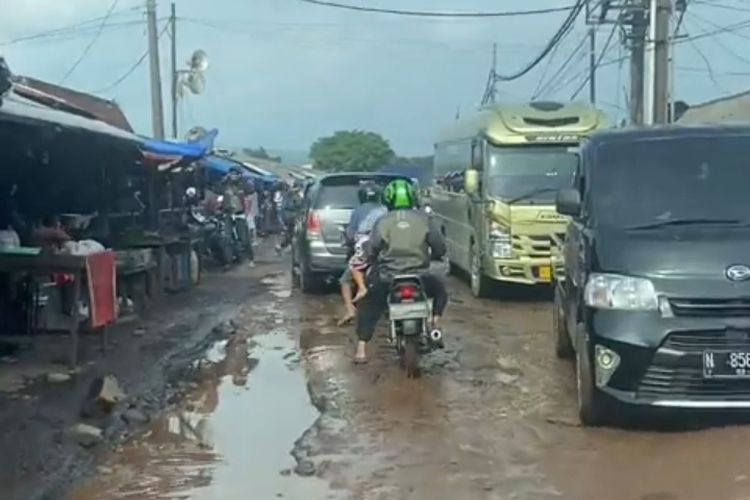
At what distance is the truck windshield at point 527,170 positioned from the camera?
56.0 ft

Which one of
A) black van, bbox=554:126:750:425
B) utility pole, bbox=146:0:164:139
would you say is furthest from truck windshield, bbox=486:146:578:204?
utility pole, bbox=146:0:164:139

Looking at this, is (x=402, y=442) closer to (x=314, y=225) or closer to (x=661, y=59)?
(x=314, y=225)

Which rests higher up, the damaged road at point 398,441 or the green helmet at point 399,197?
the green helmet at point 399,197

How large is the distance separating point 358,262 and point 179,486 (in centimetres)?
592

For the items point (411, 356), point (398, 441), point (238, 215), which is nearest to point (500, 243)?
point (411, 356)

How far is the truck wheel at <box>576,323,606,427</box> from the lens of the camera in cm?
836

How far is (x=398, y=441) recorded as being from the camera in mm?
8500

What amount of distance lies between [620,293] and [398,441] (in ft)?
6.01

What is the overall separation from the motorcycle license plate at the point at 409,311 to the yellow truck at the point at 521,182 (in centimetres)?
585

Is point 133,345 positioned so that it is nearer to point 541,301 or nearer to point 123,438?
point 123,438

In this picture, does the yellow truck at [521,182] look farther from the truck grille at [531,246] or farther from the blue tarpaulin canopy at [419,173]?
the blue tarpaulin canopy at [419,173]

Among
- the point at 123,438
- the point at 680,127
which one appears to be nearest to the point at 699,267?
the point at 680,127

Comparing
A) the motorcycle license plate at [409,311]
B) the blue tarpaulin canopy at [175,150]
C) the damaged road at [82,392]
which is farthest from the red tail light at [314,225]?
the motorcycle license plate at [409,311]

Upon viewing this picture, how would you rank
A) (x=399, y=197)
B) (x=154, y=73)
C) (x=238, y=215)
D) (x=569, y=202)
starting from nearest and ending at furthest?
(x=569, y=202), (x=399, y=197), (x=238, y=215), (x=154, y=73)
